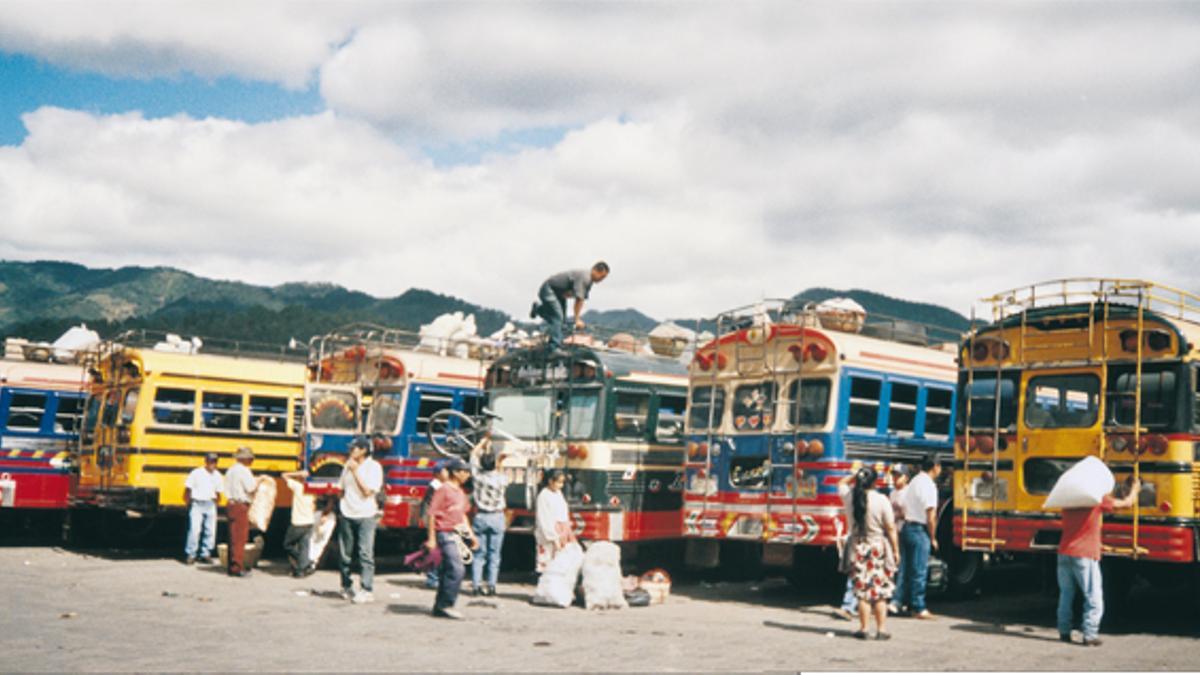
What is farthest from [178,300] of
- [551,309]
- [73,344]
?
[551,309]

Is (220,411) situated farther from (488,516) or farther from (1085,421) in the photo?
(1085,421)

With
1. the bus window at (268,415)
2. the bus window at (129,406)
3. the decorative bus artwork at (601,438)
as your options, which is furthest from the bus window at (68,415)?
the decorative bus artwork at (601,438)

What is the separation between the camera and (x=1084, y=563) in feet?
36.8

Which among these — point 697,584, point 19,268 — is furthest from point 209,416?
point 19,268

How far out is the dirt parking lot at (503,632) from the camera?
32.3ft

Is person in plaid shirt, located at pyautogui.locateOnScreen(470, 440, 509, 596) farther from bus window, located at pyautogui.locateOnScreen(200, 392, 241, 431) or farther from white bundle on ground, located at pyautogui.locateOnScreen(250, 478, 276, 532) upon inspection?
bus window, located at pyautogui.locateOnScreen(200, 392, 241, 431)

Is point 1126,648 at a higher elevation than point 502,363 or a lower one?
lower

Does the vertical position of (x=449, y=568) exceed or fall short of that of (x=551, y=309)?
it falls short

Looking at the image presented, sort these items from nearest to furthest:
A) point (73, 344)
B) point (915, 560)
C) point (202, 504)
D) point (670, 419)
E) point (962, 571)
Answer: point (915, 560) < point (962, 571) < point (670, 419) < point (202, 504) < point (73, 344)

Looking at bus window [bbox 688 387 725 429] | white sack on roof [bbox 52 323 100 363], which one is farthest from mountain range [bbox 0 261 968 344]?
bus window [bbox 688 387 725 429]

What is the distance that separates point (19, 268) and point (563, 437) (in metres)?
205

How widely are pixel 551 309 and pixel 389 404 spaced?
317 centimetres

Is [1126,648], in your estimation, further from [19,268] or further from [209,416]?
[19,268]

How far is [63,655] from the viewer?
9672mm
